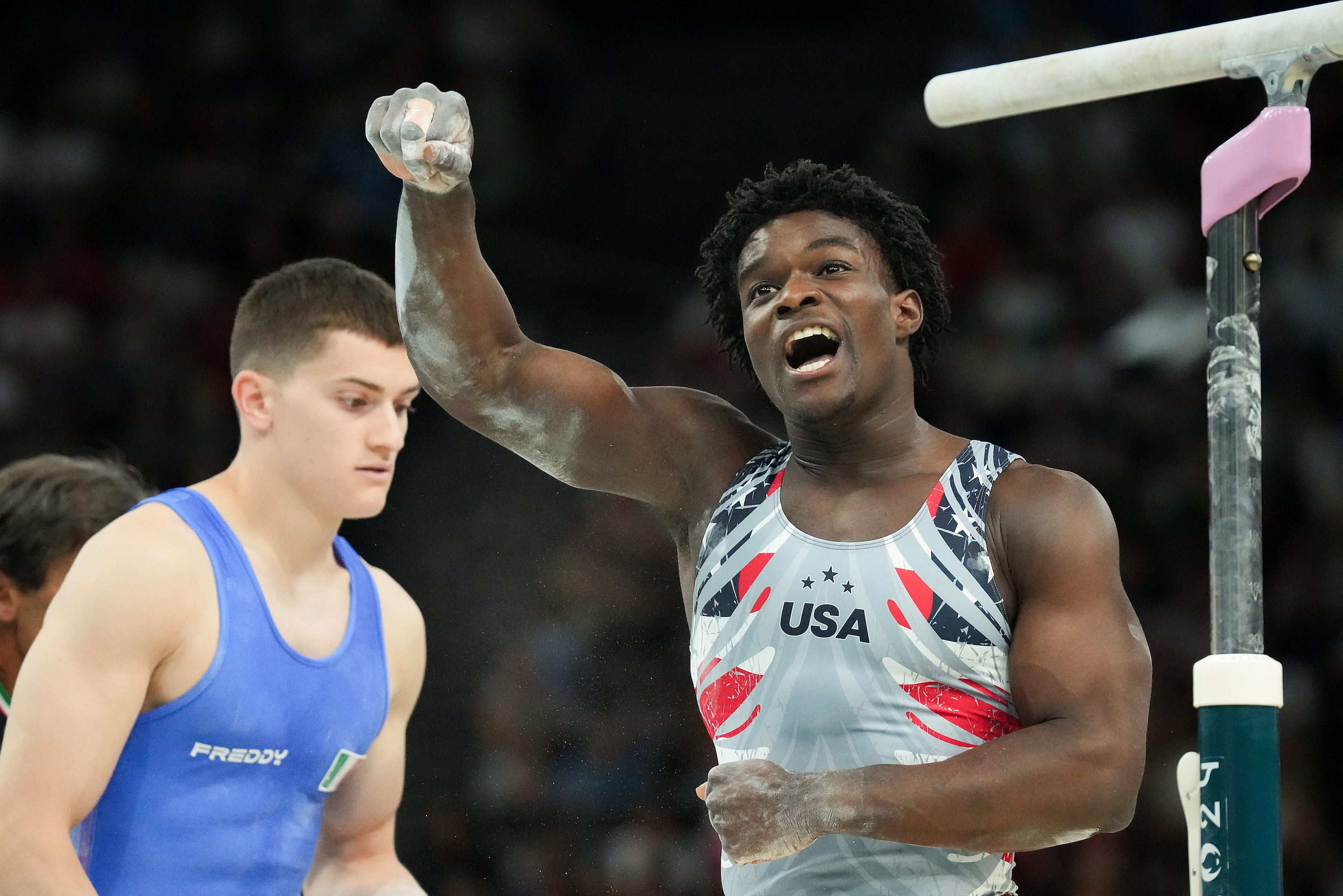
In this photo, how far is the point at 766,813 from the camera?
2061 mm

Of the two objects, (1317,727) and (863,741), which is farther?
(1317,727)

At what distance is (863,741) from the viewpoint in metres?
2.25

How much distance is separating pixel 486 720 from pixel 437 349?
3.20 meters

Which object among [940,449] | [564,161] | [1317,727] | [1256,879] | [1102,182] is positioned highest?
[564,161]

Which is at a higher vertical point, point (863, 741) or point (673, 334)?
point (673, 334)

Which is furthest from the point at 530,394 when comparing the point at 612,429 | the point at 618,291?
the point at 618,291

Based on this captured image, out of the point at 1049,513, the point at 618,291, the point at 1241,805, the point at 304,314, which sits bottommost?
A: the point at 1241,805

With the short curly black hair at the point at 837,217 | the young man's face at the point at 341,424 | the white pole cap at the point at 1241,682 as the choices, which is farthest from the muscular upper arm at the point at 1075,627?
the young man's face at the point at 341,424

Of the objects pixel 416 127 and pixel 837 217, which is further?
pixel 837 217

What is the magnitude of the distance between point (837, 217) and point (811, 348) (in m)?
0.26

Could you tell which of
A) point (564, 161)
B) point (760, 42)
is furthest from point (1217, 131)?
point (564, 161)

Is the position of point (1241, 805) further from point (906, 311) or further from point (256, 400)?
point (256, 400)

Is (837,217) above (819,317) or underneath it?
above

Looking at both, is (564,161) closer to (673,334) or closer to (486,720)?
(673,334)
